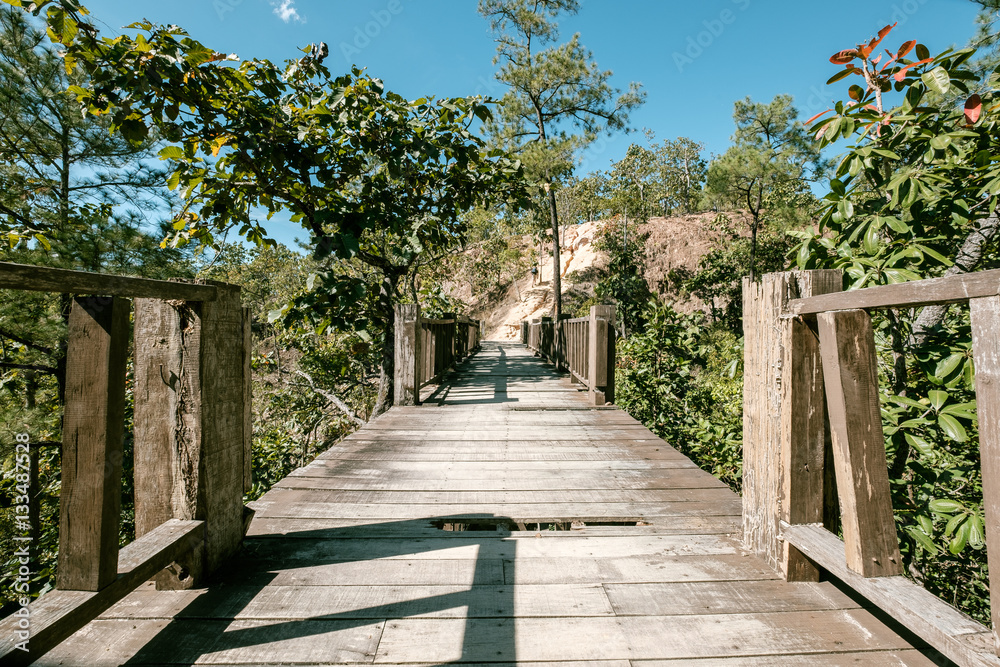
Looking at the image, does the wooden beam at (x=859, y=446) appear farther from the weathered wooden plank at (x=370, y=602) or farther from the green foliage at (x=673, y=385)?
the green foliage at (x=673, y=385)

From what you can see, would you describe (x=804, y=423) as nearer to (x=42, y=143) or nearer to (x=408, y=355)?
(x=408, y=355)

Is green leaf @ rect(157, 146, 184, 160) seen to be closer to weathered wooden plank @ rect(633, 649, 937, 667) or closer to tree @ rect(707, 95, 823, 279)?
weathered wooden plank @ rect(633, 649, 937, 667)

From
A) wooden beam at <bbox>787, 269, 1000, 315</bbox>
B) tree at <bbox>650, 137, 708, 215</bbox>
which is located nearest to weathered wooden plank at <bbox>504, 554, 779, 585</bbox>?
wooden beam at <bbox>787, 269, 1000, 315</bbox>

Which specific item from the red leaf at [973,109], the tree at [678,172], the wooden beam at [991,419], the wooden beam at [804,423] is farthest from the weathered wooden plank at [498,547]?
the tree at [678,172]

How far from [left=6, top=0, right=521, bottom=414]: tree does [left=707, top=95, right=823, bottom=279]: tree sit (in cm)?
1298

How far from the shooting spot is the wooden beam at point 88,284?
91 centimetres

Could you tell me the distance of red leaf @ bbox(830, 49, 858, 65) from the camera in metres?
1.97

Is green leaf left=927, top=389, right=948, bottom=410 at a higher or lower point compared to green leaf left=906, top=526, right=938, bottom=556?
higher

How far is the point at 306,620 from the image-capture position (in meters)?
1.36

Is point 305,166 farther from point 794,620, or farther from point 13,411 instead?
point 794,620

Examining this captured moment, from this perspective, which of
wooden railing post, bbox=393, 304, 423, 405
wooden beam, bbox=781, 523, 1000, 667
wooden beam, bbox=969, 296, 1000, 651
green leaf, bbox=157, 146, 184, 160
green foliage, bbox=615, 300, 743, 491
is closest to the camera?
wooden beam, bbox=969, 296, 1000, 651

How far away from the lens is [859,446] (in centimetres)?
126

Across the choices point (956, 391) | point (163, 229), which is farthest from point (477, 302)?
point (956, 391)

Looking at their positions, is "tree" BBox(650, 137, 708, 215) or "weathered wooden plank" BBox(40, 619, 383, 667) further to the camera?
"tree" BBox(650, 137, 708, 215)
